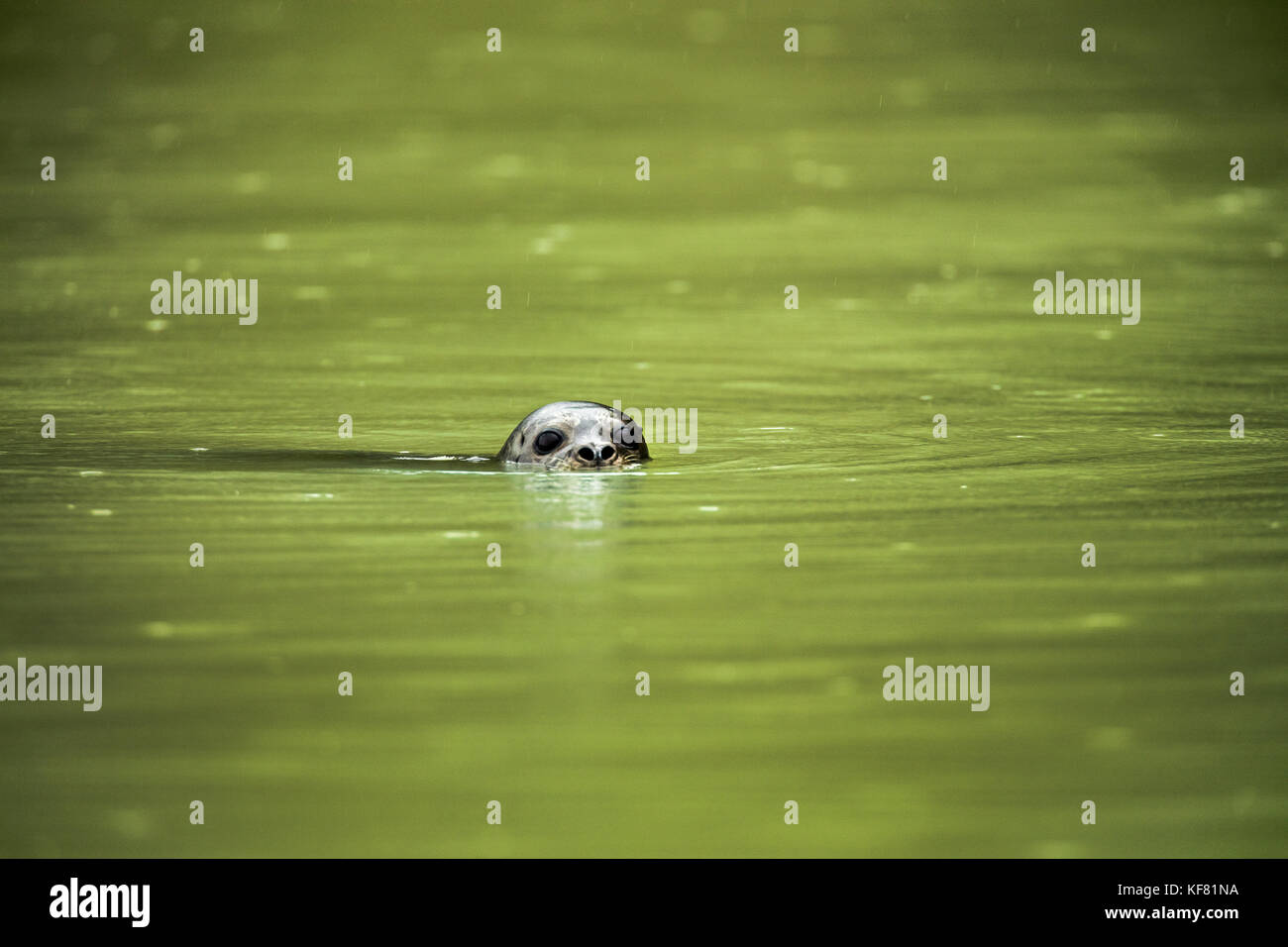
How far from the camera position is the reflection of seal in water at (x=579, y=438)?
13.6 metres

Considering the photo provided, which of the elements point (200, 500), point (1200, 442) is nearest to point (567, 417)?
point (200, 500)

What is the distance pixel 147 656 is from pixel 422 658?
1155 millimetres

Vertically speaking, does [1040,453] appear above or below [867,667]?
above

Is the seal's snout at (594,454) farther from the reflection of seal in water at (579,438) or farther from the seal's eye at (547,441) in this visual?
the seal's eye at (547,441)

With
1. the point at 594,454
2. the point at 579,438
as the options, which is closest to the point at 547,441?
the point at 579,438

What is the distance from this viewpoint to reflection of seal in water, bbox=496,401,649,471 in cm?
1357

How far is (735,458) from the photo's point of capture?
14195 millimetres

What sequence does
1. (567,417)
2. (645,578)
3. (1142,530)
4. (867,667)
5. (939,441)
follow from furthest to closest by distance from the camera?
(939,441), (567,417), (1142,530), (645,578), (867,667)

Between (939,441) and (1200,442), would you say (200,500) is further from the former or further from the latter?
(1200,442)

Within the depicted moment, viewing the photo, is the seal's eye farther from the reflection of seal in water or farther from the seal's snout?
the seal's snout

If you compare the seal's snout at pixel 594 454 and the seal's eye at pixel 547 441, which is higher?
the seal's eye at pixel 547 441

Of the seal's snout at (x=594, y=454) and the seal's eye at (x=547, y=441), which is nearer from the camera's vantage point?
the seal's snout at (x=594, y=454)

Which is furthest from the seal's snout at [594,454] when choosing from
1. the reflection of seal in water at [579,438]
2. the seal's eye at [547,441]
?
the seal's eye at [547,441]

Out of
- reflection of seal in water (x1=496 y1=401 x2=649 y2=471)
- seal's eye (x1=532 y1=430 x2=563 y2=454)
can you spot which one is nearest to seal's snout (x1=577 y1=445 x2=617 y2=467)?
reflection of seal in water (x1=496 y1=401 x2=649 y2=471)
